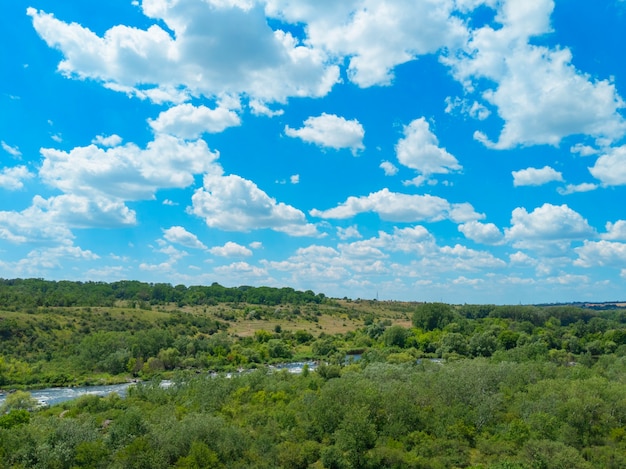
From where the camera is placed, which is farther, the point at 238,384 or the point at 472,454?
the point at 238,384

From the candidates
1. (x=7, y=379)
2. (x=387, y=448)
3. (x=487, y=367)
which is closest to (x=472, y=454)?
(x=387, y=448)

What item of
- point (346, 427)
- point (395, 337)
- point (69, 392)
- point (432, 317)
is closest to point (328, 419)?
point (346, 427)

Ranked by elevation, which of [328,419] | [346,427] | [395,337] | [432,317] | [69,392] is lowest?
[69,392]

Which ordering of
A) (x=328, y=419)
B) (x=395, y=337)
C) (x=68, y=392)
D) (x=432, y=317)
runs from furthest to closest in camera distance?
(x=432, y=317), (x=395, y=337), (x=68, y=392), (x=328, y=419)

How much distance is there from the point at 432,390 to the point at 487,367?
1782 centimetres

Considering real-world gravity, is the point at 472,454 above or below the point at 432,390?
below

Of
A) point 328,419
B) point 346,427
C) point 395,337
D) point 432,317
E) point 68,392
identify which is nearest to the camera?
point 346,427

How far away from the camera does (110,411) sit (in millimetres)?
58750

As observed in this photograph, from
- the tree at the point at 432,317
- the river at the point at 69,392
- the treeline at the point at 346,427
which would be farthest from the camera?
the tree at the point at 432,317

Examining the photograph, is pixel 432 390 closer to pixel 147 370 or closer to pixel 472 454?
pixel 472 454

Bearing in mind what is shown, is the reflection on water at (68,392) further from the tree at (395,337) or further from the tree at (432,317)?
the tree at (432,317)

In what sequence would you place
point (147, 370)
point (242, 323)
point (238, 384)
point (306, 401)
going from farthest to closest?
point (242, 323) < point (147, 370) < point (238, 384) < point (306, 401)

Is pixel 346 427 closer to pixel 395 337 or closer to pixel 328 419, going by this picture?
pixel 328 419

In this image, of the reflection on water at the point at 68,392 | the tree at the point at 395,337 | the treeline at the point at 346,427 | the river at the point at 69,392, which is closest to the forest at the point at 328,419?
the treeline at the point at 346,427
